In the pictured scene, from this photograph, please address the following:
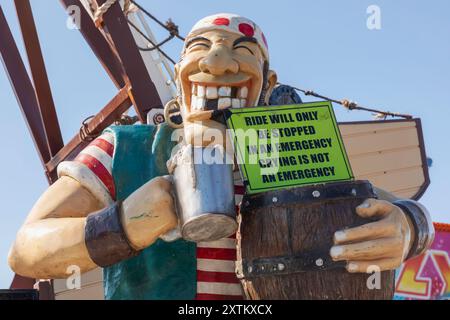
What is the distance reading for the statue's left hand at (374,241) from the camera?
2.48 meters

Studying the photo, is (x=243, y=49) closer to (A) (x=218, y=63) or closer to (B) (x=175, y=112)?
(A) (x=218, y=63)

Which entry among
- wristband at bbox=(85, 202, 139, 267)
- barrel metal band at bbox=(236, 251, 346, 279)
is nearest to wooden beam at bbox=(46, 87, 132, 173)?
wristband at bbox=(85, 202, 139, 267)

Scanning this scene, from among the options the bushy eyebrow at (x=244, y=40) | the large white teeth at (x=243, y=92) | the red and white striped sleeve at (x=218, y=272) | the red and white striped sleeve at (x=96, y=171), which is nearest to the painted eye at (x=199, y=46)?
the bushy eyebrow at (x=244, y=40)

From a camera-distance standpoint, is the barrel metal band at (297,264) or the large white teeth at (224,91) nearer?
the barrel metal band at (297,264)

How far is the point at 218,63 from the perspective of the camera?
3.00 metres

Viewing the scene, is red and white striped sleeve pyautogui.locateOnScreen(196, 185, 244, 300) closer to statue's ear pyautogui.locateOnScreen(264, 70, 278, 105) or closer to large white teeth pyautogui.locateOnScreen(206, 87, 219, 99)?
large white teeth pyautogui.locateOnScreen(206, 87, 219, 99)

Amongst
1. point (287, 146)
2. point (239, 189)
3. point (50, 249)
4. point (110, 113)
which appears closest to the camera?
point (287, 146)

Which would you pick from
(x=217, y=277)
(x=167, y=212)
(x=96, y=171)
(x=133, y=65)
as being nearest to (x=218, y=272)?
(x=217, y=277)

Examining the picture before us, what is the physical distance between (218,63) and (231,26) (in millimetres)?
241

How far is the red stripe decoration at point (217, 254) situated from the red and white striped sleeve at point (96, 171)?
408mm

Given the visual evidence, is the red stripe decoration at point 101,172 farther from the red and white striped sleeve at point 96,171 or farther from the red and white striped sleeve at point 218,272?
the red and white striped sleeve at point 218,272
